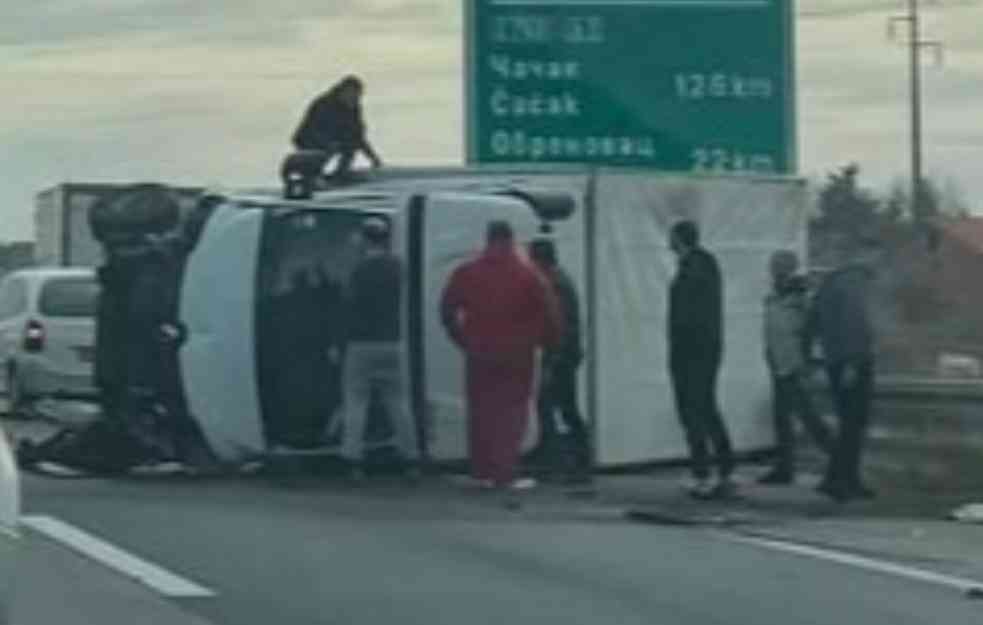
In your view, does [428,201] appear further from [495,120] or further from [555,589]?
[555,589]

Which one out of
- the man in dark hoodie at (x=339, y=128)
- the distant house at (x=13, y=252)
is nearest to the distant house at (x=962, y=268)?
the distant house at (x=13, y=252)

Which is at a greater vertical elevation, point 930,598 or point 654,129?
point 654,129

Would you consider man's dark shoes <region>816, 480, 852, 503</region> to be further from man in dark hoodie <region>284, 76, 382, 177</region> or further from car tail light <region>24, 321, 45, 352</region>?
car tail light <region>24, 321, 45, 352</region>

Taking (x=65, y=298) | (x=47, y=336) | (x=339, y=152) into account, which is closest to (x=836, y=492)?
(x=339, y=152)

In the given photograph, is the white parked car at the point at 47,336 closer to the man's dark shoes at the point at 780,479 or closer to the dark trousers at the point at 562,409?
the dark trousers at the point at 562,409

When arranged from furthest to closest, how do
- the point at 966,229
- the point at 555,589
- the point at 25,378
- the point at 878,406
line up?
1. the point at 966,229
2. the point at 25,378
3. the point at 878,406
4. the point at 555,589

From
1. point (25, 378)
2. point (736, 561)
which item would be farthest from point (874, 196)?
point (736, 561)

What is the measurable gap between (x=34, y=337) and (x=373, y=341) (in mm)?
11880

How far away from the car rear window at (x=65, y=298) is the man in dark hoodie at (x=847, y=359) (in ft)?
42.2

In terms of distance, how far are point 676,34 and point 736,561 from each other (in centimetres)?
835

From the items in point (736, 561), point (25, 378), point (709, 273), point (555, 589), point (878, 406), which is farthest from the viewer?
point (25, 378)

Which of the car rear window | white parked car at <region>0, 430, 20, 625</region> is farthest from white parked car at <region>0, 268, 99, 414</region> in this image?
white parked car at <region>0, 430, 20, 625</region>

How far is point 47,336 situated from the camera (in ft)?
109

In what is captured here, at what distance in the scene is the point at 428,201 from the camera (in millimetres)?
22391
